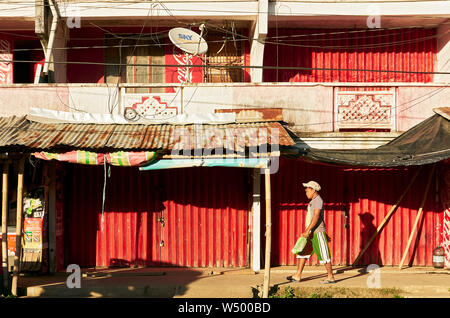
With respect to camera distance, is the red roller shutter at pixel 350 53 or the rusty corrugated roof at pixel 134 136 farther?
the red roller shutter at pixel 350 53

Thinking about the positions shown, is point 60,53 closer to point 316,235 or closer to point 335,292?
point 316,235

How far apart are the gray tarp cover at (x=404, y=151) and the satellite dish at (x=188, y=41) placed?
2.81m

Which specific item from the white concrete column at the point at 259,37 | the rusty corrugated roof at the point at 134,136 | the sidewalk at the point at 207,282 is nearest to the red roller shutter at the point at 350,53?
the white concrete column at the point at 259,37

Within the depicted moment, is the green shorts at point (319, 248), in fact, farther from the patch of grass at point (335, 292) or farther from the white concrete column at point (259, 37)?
the white concrete column at point (259, 37)

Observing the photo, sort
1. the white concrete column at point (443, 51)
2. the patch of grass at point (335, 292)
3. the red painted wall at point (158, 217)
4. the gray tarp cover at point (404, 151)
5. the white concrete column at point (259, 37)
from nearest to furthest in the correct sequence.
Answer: the patch of grass at point (335, 292) < the gray tarp cover at point (404, 151) < the red painted wall at point (158, 217) < the white concrete column at point (259, 37) < the white concrete column at point (443, 51)

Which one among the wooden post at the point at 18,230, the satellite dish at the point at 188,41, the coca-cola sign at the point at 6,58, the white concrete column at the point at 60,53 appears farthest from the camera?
the coca-cola sign at the point at 6,58

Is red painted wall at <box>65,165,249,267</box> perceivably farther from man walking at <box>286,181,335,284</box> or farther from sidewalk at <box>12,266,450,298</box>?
man walking at <box>286,181,335,284</box>

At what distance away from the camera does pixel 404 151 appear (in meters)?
9.71

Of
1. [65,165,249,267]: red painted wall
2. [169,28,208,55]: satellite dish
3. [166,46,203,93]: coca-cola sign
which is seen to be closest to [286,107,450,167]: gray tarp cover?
[65,165,249,267]: red painted wall

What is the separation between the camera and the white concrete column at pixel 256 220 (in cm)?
Result: 1068

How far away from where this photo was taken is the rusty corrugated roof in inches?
372

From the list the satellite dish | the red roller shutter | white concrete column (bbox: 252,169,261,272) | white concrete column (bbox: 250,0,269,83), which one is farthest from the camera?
the red roller shutter

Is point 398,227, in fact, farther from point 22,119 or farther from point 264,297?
point 22,119

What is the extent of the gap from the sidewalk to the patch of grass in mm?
135
